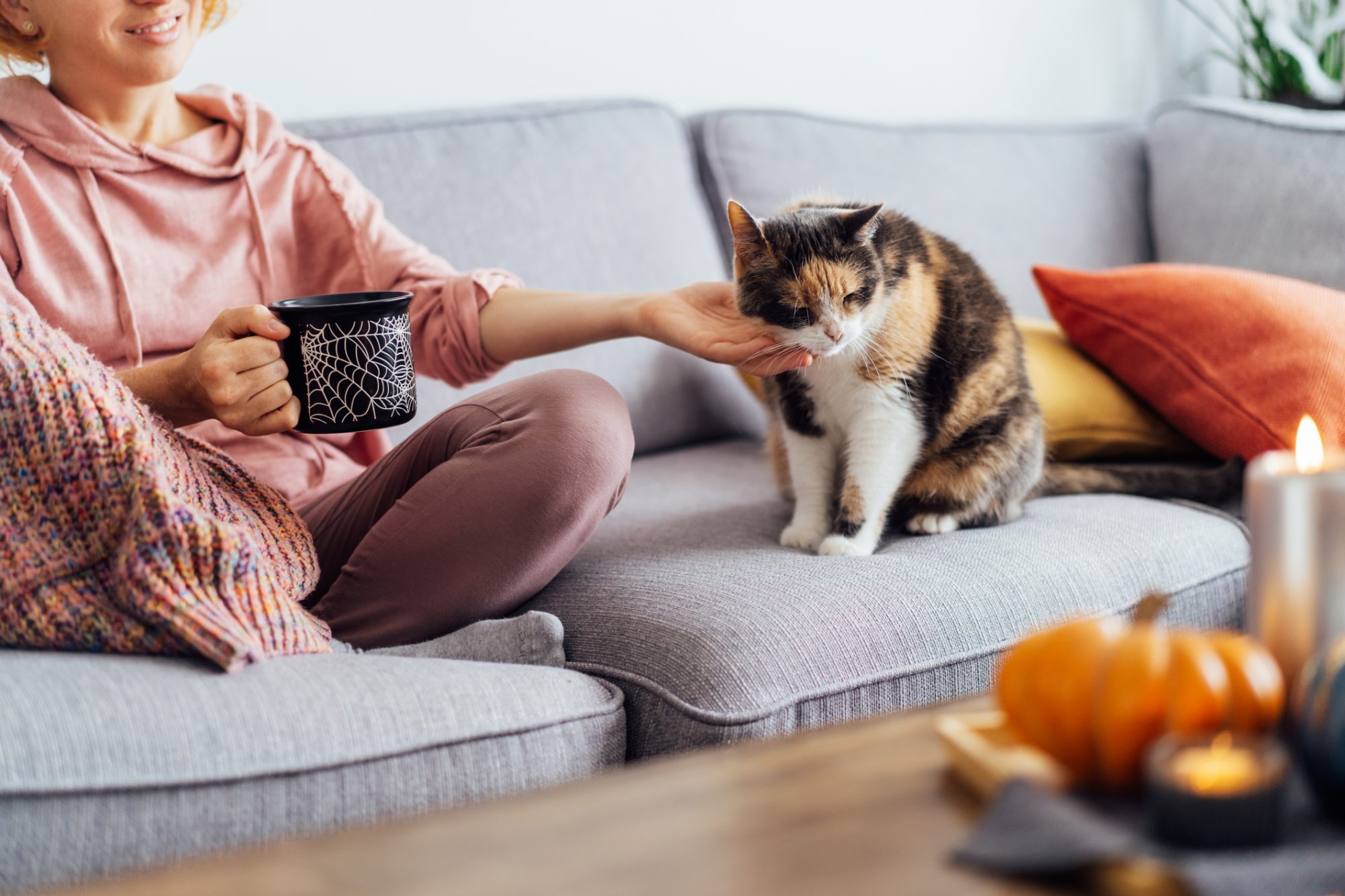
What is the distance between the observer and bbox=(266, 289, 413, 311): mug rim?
1.02 m

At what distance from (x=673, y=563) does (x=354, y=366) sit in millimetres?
465

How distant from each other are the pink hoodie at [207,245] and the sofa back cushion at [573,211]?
0.53 ft

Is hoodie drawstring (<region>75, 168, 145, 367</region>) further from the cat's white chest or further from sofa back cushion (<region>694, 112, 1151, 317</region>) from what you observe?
sofa back cushion (<region>694, 112, 1151, 317</region>)

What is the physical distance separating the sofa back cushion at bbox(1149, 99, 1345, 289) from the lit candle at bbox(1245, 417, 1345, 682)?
155cm

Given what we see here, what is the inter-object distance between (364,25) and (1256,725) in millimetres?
1907

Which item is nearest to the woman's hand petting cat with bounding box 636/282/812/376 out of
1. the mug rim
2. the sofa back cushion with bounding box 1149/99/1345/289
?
the mug rim

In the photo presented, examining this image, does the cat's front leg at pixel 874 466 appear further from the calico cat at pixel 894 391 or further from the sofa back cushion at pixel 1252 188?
the sofa back cushion at pixel 1252 188

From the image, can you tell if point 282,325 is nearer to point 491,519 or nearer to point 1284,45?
point 491,519

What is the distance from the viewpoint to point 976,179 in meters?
2.23

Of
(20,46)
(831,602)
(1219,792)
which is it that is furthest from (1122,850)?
(20,46)

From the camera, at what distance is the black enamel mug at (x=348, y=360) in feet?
3.39

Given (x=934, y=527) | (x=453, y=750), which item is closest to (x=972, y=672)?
(x=934, y=527)

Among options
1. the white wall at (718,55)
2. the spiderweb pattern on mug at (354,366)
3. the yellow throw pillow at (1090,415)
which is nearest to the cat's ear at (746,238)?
the spiderweb pattern on mug at (354,366)

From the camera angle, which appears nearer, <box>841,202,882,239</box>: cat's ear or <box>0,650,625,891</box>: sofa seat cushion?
<box>0,650,625,891</box>: sofa seat cushion
